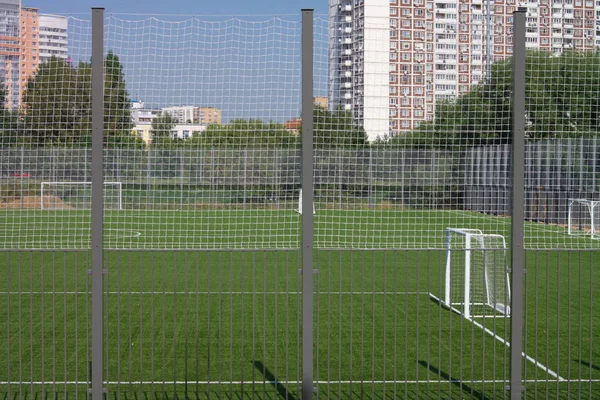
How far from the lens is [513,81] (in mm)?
5527

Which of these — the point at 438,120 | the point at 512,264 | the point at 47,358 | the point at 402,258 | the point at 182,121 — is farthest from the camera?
the point at 402,258

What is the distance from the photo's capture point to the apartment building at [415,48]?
19.2ft

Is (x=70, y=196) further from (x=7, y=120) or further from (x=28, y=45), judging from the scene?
(x=28, y=45)

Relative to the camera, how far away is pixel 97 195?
5215 mm

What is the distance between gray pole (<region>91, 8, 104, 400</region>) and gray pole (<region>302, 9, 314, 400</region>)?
1.47 m

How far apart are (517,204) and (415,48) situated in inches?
65.1

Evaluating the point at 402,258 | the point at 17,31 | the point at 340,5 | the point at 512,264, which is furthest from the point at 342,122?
the point at 402,258

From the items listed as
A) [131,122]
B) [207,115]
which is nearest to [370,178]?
[207,115]

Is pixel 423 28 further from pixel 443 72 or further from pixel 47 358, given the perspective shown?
pixel 47 358

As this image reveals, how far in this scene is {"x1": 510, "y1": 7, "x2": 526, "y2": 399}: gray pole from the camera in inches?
215

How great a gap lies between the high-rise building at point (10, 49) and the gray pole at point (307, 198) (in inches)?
91.1

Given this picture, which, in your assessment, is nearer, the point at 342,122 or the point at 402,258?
the point at 342,122

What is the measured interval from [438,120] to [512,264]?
1.60 m

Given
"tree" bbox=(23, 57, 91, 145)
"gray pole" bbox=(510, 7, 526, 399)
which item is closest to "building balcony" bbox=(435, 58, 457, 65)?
"gray pole" bbox=(510, 7, 526, 399)
